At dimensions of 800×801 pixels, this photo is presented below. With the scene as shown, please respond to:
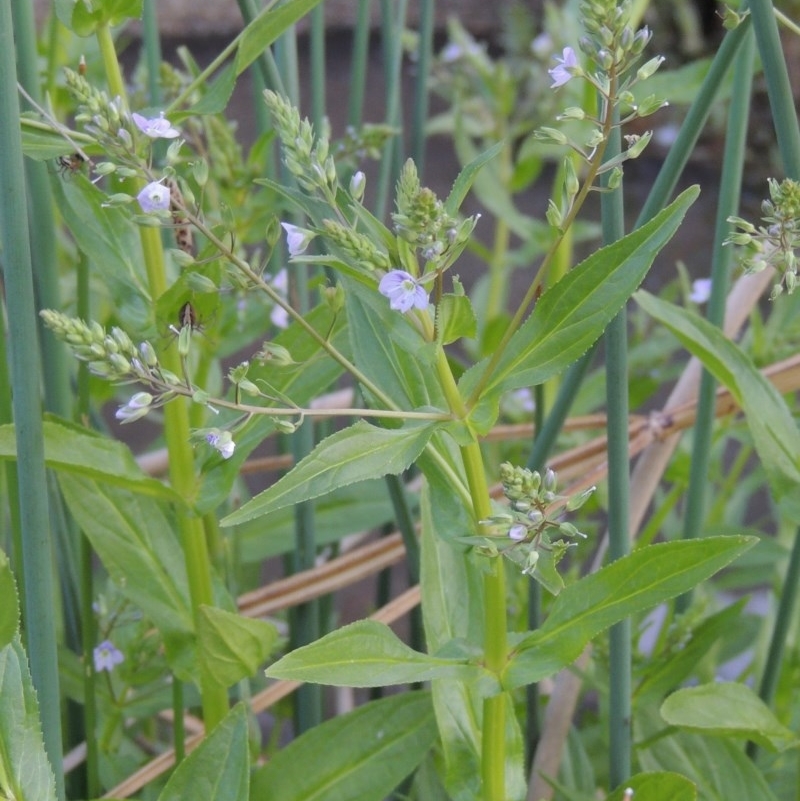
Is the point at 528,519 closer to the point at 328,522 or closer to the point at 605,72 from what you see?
the point at 605,72

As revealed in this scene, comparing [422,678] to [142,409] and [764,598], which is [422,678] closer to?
[142,409]

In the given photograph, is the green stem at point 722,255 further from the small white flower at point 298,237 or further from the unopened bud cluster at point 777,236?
the small white flower at point 298,237

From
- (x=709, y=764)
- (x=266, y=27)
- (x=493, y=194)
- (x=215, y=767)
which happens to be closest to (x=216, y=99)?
(x=266, y=27)

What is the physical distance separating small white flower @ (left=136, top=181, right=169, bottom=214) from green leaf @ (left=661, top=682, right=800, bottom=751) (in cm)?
27

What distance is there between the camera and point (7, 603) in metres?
0.40

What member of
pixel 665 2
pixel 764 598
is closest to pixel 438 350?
pixel 764 598

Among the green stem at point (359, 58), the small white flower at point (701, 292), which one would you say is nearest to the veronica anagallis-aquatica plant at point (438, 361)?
the green stem at point (359, 58)

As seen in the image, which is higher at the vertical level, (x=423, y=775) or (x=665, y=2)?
(x=665, y=2)

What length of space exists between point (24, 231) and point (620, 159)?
19cm

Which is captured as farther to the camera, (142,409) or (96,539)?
(96,539)

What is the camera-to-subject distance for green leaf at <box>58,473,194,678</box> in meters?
0.49

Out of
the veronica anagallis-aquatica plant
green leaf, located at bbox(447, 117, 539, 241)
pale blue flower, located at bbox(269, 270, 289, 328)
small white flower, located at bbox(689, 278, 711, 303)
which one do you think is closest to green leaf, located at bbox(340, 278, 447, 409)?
the veronica anagallis-aquatica plant

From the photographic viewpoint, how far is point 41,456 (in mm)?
370

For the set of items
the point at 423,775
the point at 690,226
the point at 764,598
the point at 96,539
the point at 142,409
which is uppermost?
the point at 142,409
